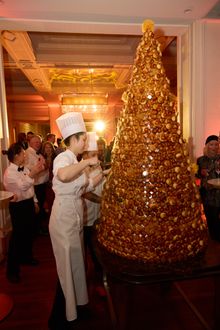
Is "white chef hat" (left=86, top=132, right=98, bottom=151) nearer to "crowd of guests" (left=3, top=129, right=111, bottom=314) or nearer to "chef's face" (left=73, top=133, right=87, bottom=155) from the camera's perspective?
"crowd of guests" (left=3, top=129, right=111, bottom=314)

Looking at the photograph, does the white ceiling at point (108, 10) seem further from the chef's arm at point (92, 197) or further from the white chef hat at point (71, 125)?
the chef's arm at point (92, 197)

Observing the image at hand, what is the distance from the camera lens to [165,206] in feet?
3.91

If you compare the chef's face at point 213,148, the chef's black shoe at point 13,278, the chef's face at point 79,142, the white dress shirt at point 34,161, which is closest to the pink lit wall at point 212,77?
the chef's face at point 213,148

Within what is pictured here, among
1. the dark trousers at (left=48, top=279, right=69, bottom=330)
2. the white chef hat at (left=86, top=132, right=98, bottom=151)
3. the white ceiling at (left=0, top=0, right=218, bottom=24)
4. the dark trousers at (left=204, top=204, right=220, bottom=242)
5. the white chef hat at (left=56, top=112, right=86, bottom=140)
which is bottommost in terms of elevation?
the dark trousers at (left=48, top=279, right=69, bottom=330)

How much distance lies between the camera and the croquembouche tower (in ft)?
3.91

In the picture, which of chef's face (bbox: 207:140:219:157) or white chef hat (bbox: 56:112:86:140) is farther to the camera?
chef's face (bbox: 207:140:219:157)

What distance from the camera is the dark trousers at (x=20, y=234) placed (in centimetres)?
250

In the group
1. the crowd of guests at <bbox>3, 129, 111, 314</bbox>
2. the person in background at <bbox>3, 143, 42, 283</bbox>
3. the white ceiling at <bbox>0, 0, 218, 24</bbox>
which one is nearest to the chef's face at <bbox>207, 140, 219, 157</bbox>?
the crowd of guests at <bbox>3, 129, 111, 314</bbox>

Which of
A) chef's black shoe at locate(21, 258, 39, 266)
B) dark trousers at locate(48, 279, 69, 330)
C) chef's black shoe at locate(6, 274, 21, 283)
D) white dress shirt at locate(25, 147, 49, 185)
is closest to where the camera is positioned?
dark trousers at locate(48, 279, 69, 330)

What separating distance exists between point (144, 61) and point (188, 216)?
32.2 inches

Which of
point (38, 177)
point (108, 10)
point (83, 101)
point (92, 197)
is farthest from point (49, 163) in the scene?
point (83, 101)

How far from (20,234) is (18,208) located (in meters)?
0.28

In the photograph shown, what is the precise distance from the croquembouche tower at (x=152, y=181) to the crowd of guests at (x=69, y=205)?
40cm

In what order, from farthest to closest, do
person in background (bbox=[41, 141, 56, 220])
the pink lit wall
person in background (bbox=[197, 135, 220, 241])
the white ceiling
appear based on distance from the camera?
1. person in background (bbox=[41, 141, 56, 220])
2. the pink lit wall
3. person in background (bbox=[197, 135, 220, 241])
4. the white ceiling
